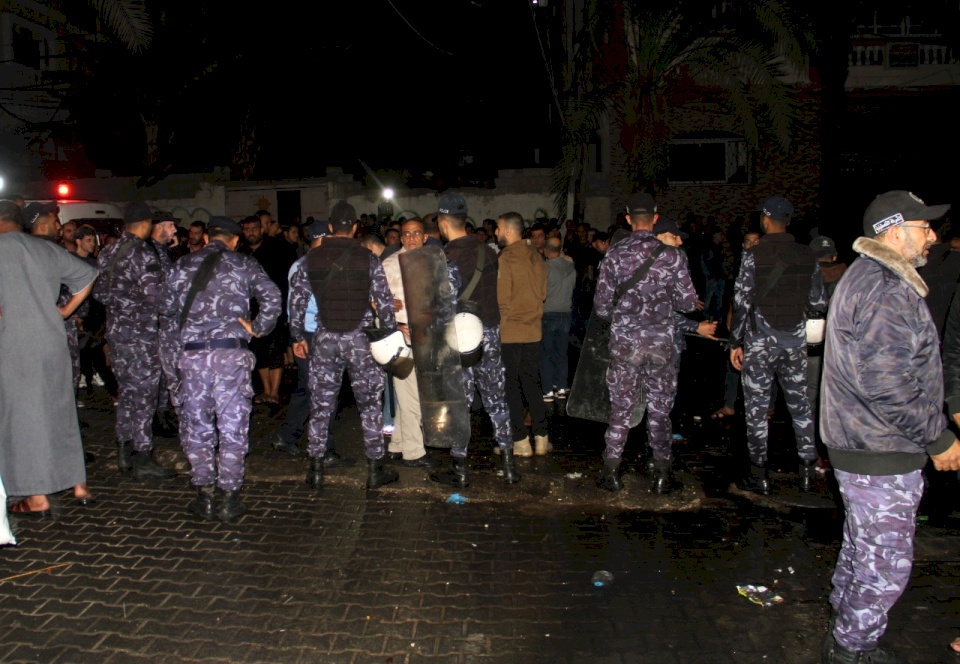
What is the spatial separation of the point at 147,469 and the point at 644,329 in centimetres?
432

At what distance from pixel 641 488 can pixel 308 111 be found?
19.4m

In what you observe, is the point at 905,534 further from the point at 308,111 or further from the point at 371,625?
the point at 308,111

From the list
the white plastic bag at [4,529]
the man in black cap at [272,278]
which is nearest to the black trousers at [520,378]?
the man in black cap at [272,278]

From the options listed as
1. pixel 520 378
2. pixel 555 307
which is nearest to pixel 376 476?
pixel 520 378

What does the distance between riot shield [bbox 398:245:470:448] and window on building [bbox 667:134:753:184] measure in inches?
567

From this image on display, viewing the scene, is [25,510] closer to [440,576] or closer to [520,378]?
[440,576]

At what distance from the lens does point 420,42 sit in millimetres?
25500

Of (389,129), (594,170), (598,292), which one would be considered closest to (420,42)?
(389,129)

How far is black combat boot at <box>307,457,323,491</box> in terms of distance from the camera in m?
6.36

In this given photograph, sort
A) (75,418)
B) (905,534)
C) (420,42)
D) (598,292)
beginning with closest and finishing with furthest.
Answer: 1. (905,534)
2. (75,418)
3. (598,292)
4. (420,42)

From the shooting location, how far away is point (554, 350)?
916 centimetres

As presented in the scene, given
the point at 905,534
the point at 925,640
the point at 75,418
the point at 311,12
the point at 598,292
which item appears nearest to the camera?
the point at 905,534

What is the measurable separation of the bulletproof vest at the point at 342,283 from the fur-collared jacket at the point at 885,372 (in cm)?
349

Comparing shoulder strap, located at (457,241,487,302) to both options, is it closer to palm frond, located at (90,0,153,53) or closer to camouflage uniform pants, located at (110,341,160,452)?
camouflage uniform pants, located at (110,341,160,452)
